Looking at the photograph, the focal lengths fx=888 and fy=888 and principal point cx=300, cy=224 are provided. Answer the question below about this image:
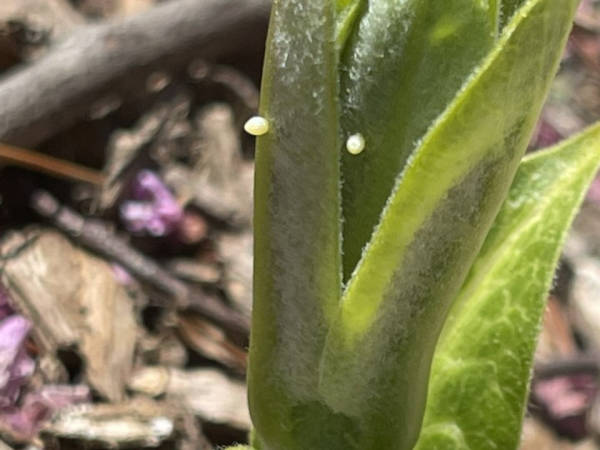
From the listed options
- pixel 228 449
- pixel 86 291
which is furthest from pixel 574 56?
pixel 228 449

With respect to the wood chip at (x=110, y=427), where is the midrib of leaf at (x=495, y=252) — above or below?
above

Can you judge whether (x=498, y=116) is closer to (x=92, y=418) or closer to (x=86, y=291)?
(x=92, y=418)

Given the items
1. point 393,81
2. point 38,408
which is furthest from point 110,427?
point 393,81

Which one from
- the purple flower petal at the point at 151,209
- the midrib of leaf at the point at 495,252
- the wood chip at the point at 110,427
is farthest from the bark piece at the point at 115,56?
the midrib of leaf at the point at 495,252

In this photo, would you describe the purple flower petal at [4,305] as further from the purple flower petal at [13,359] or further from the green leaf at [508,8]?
the green leaf at [508,8]

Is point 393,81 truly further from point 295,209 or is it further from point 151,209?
point 151,209

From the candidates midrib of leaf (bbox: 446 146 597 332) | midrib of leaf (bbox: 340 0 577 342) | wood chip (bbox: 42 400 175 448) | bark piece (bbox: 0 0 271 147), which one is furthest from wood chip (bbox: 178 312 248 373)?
midrib of leaf (bbox: 340 0 577 342)
